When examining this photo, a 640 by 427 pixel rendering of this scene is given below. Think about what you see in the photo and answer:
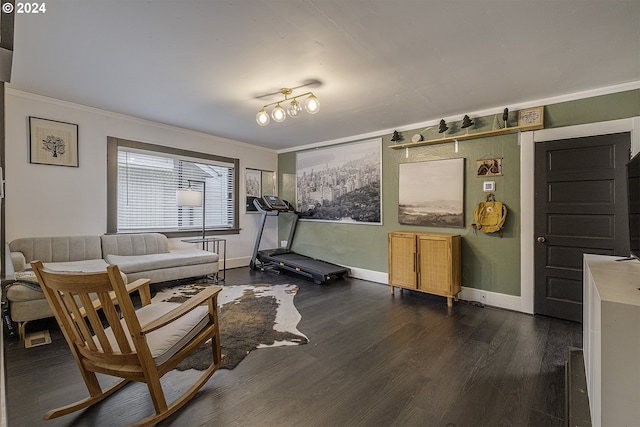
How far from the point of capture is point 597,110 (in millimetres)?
3055

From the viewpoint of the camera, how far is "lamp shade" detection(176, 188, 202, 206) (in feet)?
14.6

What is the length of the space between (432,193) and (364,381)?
2.96 m

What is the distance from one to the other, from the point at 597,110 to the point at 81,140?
247 inches

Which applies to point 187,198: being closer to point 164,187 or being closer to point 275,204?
point 164,187

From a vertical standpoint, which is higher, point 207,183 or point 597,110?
point 597,110

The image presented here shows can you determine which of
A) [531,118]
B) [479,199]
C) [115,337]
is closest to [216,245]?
[115,337]

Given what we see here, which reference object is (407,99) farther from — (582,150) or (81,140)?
(81,140)

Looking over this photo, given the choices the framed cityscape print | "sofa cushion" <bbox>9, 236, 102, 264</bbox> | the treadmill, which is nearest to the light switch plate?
the framed cityscape print

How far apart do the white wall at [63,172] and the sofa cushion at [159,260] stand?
740mm

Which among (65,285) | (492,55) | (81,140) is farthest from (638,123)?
(81,140)

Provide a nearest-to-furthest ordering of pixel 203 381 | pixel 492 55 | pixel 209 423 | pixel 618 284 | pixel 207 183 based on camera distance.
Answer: pixel 618 284 < pixel 209 423 < pixel 203 381 < pixel 492 55 < pixel 207 183

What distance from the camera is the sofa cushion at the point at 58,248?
11.1 feet

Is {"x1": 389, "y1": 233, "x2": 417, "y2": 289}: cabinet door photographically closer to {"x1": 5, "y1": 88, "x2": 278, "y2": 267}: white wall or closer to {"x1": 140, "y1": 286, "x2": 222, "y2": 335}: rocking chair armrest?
{"x1": 140, "y1": 286, "x2": 222, "y2": 335}: rocking chair armrest

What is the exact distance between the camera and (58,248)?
11.7 feet
